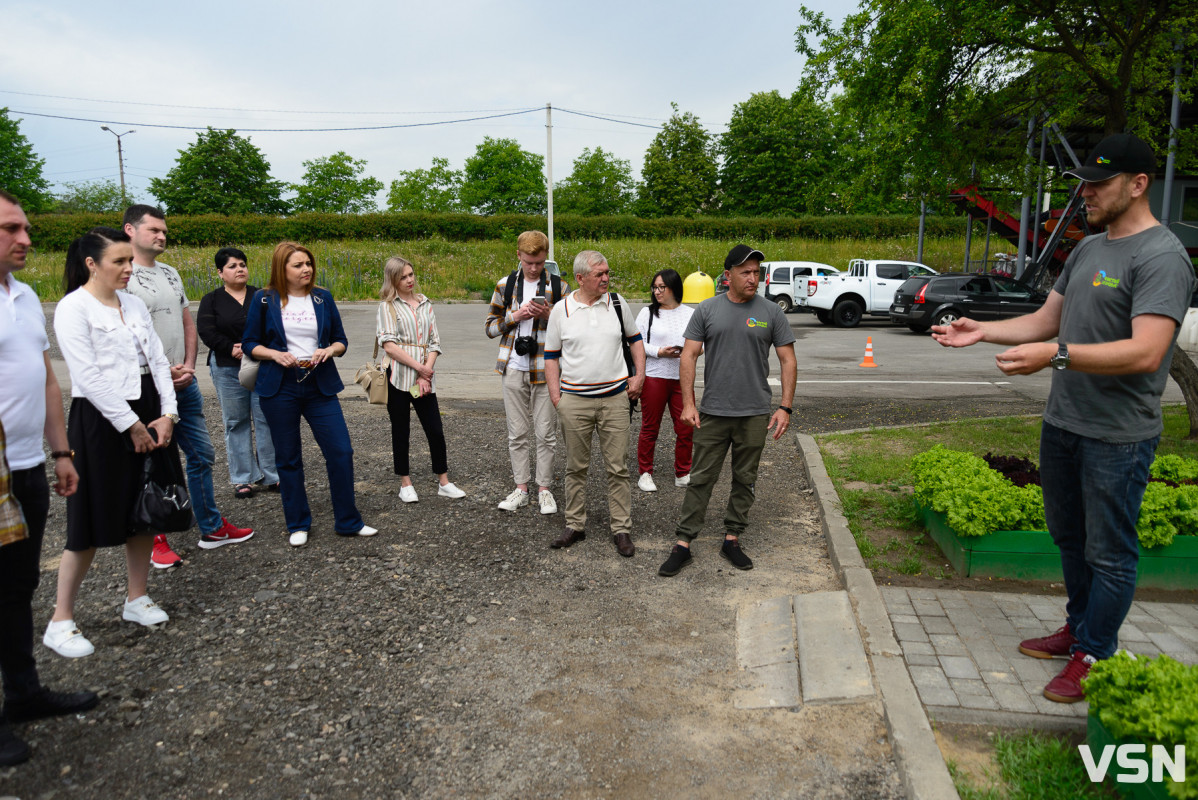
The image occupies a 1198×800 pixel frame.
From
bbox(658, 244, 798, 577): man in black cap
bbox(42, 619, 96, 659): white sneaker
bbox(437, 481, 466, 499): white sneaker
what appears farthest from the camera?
bbox(437, 481, 466, 499): white sneaker

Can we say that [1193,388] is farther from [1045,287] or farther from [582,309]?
[1045,287]

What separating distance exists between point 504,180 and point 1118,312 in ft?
216

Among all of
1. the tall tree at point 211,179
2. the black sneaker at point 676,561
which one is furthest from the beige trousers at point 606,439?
the tall tree at point 211,179

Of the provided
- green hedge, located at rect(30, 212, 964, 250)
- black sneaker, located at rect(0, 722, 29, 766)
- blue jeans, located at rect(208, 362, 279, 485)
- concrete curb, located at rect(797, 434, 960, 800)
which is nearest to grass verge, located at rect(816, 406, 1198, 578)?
concrete curb, located at rect(797, 434, 960, 800)

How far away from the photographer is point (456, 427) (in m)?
8.94

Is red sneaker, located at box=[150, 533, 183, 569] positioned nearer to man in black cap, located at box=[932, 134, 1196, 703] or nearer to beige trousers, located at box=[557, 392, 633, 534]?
beige trousers, located at box=[557, 392, 633, 534]

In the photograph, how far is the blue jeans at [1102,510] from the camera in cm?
309

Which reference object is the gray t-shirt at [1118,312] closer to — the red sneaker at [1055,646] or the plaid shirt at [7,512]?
the red sneaker at [1055,646]

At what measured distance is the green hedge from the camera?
139ft

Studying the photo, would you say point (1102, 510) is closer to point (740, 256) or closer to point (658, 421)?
point (740, 256)

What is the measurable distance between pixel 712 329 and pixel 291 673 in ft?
9.84

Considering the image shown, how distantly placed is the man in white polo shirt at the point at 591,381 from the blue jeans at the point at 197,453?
2.29m

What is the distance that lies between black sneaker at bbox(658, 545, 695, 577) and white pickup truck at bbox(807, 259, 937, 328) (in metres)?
18.1

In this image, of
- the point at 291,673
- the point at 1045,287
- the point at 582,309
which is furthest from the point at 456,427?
the point at 1045,287
